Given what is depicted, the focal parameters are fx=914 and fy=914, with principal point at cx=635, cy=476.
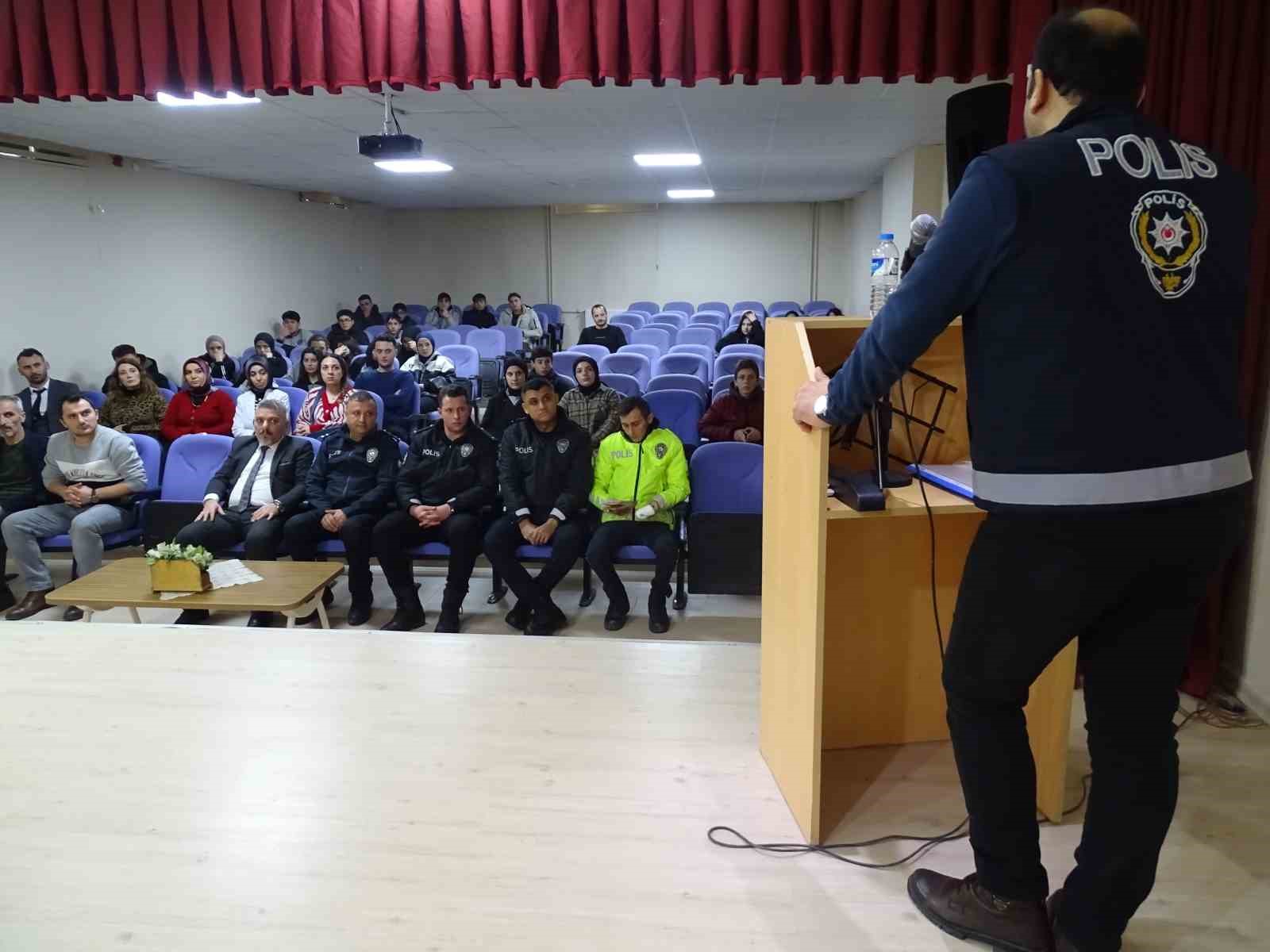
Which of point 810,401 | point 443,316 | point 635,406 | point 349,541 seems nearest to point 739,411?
point 635,406

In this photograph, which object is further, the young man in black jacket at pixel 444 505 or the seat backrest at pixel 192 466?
the seat backrest at pixel 192 466

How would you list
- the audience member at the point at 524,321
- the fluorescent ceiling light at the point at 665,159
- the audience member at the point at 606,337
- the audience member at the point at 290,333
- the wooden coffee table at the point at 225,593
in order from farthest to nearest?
1. the audience member at the point at 524,321
2. the audience member at the point at 606,337
3. the audience member at the point at 290,333
4. the fluorescent ceiling light at the point at 665,159
5. the wooden coffee table at the point at 225,593

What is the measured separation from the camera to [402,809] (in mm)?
1920

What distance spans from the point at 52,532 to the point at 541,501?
2.26 m

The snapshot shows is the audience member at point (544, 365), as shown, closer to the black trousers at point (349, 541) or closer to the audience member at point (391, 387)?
the audience member at point (391, 387)

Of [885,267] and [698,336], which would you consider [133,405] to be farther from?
[698,336]

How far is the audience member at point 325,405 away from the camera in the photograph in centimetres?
534

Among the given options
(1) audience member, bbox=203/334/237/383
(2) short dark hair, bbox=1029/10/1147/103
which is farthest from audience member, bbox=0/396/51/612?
(2) short dark hair, bbox=1029/10/1147/103

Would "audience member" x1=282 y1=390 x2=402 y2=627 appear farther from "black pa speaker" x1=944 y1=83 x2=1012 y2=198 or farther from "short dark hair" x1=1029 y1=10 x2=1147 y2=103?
"short dark hair" x1=1029 y1=10 x2=1147 y2=103

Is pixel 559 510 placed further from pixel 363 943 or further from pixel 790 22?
pixel 363 943

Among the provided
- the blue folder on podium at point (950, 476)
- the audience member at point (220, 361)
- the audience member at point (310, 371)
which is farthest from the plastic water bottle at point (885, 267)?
the audience member at point (220, 361)

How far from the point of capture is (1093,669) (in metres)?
1.37

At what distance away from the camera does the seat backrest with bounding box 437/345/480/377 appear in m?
7.94

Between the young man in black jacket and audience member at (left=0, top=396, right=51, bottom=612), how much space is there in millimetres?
1769
